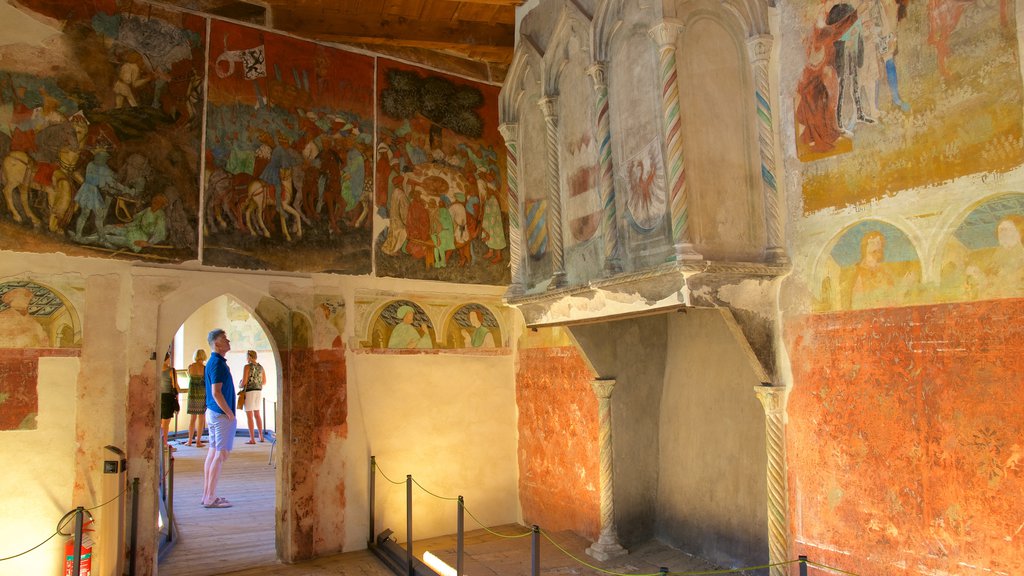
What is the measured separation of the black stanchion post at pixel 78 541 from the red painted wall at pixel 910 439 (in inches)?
185

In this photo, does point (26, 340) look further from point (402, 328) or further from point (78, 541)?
point (402, 328)

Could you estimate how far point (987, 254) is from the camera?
140 inches

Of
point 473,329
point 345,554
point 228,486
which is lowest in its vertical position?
point 345,554

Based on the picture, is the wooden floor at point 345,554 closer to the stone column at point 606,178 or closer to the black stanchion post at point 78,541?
the black stanchion post at point 78,541

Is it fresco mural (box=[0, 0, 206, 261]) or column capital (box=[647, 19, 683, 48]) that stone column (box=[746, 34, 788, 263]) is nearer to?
column capital (box=[647, 19, 683, 48])

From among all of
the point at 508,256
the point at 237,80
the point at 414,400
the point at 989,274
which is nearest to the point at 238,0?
the point at 237,80

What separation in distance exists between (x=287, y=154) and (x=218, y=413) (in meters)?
3.17

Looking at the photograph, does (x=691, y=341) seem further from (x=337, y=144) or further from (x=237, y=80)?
(x=237, y=80)

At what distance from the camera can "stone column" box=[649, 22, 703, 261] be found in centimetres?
447

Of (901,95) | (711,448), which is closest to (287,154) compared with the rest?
(711,448)

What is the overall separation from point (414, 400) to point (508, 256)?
1993 millimetres

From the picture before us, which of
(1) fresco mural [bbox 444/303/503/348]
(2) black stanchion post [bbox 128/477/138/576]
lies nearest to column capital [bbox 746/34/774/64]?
(1) fresco mural [bbox 444/303/503/348]

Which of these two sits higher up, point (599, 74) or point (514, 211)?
point (599, 74)

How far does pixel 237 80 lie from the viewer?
23.5 ft
